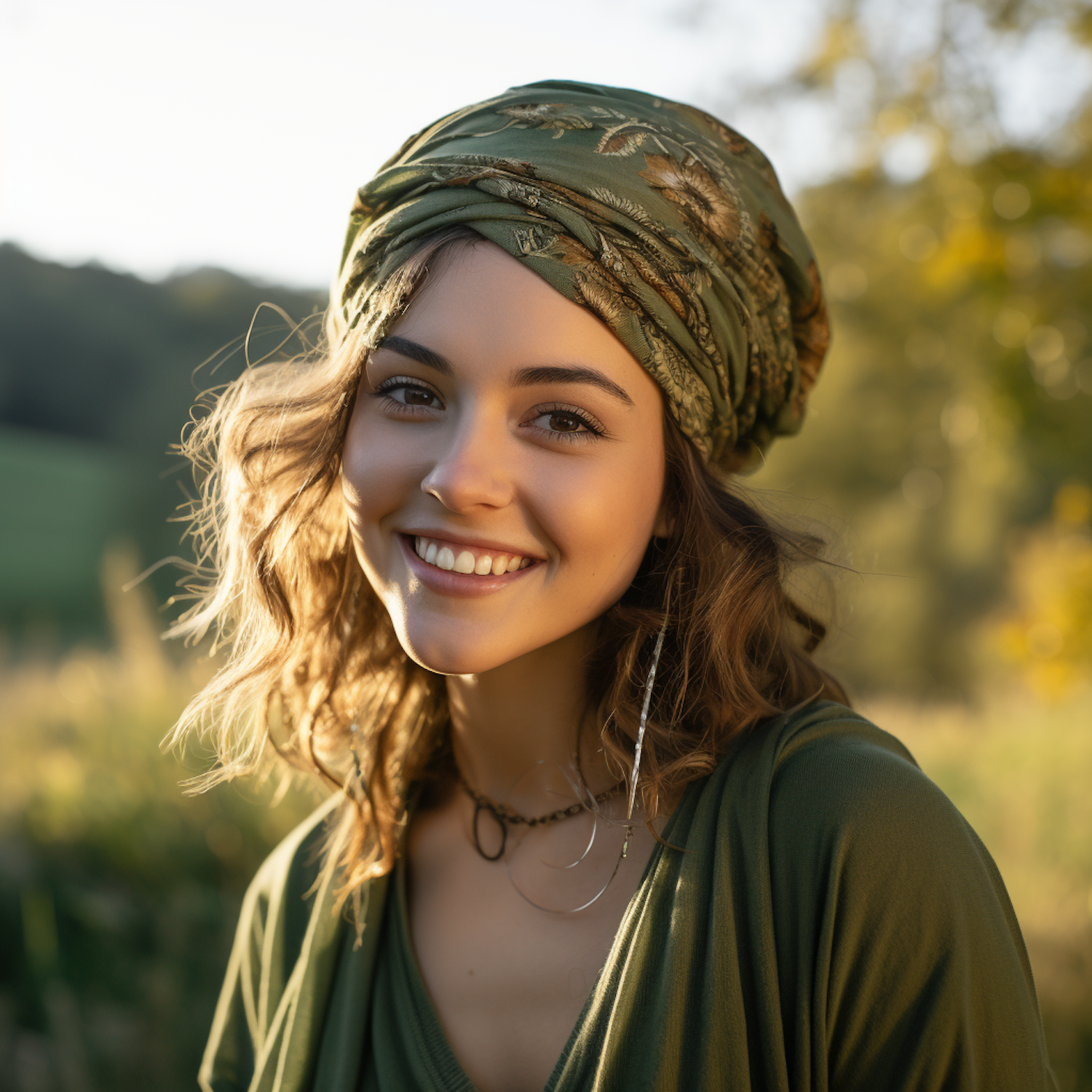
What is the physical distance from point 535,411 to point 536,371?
75mm

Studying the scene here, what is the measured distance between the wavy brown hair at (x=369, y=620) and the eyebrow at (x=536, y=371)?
0.28 ft

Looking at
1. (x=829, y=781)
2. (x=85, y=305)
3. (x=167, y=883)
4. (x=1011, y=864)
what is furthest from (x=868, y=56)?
(x=85, y=305)

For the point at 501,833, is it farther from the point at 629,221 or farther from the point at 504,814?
the point at 629,221

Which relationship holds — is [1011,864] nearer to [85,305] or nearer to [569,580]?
[569,580]

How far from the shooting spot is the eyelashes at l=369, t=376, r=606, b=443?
1.60 m

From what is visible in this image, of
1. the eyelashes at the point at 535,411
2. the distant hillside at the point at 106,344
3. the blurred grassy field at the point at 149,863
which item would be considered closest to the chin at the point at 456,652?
the eyelashes at the point at 535,411

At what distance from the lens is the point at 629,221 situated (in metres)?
1.62

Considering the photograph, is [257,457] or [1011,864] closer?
[257,457]

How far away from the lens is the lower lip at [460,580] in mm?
1609

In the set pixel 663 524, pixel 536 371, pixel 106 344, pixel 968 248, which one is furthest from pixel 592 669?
pixel 106 344

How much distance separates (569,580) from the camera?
1650 mm

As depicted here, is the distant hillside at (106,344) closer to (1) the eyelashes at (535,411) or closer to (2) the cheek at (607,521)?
(1) the eyelashes at (535,411)

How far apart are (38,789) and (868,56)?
5.88 m

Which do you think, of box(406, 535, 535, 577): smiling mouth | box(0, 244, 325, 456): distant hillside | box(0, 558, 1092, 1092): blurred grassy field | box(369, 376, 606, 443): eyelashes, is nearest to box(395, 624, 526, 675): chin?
box(406, 535, 535, 577): smiling mouth
